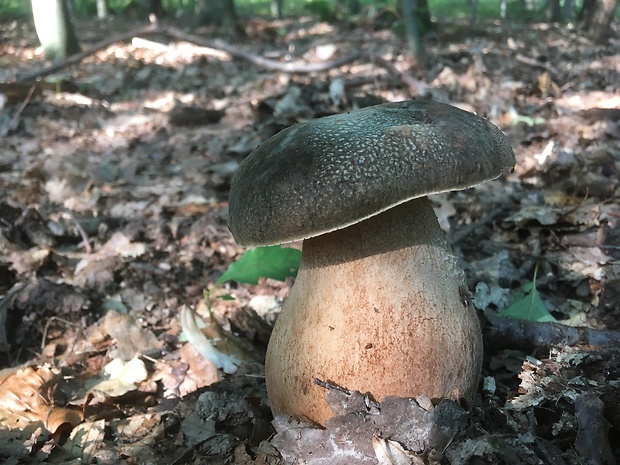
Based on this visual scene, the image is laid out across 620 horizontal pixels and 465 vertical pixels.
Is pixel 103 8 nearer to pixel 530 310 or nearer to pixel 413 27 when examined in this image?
pixel 413 27

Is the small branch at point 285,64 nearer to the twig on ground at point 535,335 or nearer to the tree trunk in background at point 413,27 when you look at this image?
the tree trunk in background at point 413,27

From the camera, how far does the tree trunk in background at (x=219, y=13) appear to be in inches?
702

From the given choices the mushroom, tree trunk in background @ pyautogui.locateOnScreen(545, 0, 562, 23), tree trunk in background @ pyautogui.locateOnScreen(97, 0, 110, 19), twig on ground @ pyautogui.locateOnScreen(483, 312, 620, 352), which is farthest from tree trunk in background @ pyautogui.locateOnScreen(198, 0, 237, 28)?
the mushroom

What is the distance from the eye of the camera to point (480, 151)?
6.07 ft

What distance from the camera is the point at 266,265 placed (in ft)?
9.82

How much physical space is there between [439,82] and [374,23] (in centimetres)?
939

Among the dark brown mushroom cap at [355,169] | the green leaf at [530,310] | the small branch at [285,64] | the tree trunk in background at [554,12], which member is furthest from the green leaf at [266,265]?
the tree trunk in background at [554,12]

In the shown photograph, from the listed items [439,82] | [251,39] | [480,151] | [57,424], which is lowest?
[251,39]

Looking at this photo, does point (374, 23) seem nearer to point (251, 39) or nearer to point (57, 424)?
point (251, 39)

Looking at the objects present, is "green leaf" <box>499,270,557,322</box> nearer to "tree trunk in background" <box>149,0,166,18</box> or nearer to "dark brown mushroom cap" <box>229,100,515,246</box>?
"dark brown mushroom cap" <box>229,100,515,246</box>

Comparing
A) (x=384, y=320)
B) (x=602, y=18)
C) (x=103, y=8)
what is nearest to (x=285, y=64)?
(x=384, y=320)

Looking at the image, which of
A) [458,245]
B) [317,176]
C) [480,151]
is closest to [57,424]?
[317,176]

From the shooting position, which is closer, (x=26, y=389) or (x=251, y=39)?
(x=26, y=389)

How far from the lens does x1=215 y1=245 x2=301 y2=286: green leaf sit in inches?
116
